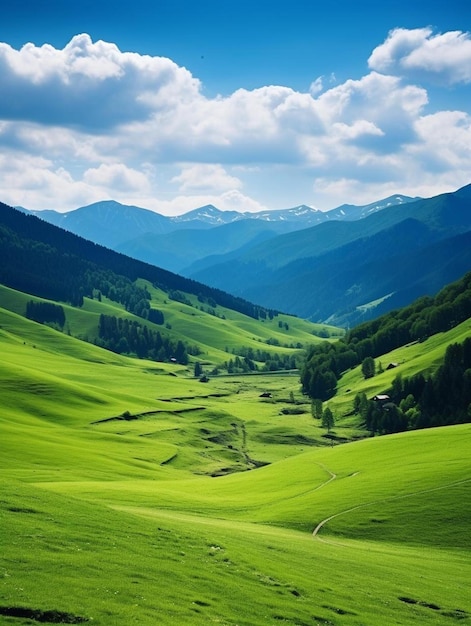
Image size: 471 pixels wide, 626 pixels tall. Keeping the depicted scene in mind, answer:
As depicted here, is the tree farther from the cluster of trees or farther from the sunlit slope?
the sunlit slope

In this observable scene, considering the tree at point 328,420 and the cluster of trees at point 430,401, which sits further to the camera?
the tree at point 328,420

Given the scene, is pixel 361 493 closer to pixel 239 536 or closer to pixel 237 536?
pixel 239 536

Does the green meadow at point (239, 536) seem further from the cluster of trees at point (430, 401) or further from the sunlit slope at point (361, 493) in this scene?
the cluster of trees at point (430, 401)

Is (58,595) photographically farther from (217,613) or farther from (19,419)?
(19,419)

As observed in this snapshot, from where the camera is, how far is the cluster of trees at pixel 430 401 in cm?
17800

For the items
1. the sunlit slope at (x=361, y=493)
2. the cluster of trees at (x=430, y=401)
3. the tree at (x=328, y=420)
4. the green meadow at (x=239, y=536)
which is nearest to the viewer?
the green meadow at (x=239, y=536)

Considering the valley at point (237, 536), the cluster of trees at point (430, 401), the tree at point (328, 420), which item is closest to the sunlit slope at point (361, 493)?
the valley at point (237, 536)

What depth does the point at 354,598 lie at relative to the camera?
4003 centimetres

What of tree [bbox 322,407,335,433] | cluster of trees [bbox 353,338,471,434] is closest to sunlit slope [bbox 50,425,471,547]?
cluster of trees [bbox 353,338,471,434]

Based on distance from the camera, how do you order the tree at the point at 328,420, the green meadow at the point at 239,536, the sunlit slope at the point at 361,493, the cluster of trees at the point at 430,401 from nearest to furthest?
the green meadow at the point at 239,536 < the sunlit slope at the point at 361,493 < the cluster of trees at the point at 430,401 < the tree at the point at 328,420

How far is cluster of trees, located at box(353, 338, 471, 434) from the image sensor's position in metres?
178

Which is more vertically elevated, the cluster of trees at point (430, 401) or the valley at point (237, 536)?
the cluster of trees at point (430, 401)

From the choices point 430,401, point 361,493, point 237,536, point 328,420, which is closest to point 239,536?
point 237,536

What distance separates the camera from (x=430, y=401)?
7205 inches
